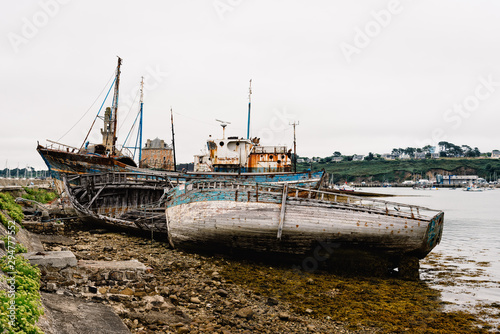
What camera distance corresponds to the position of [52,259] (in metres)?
8.03

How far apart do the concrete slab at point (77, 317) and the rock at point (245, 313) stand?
8.83 ft

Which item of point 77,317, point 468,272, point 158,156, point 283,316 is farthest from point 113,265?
point 158,156

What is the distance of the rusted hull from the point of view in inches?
Answer: 462

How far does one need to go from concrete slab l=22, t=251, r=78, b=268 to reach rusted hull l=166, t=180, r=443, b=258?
5822 millimetres

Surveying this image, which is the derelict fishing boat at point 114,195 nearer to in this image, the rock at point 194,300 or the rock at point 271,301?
the rock at point 194,300

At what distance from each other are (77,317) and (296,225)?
795 centimetres

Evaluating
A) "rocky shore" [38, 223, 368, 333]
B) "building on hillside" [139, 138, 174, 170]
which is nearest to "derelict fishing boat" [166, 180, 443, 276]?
"rocky shore" [38, 223, 368, 333]

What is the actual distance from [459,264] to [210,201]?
11826mm

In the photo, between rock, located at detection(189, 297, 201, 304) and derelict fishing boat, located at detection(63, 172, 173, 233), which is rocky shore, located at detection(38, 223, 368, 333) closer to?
rock, located at detection(189, 297, 201, 304)

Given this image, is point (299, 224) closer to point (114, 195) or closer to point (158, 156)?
point (114, 195)

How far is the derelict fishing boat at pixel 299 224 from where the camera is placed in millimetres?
11734

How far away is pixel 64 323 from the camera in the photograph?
17.1 ft

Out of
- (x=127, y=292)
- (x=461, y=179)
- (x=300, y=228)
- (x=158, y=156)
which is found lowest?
(x=127, y=292)

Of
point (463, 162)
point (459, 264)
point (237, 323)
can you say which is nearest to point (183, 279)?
point (237, 323)
